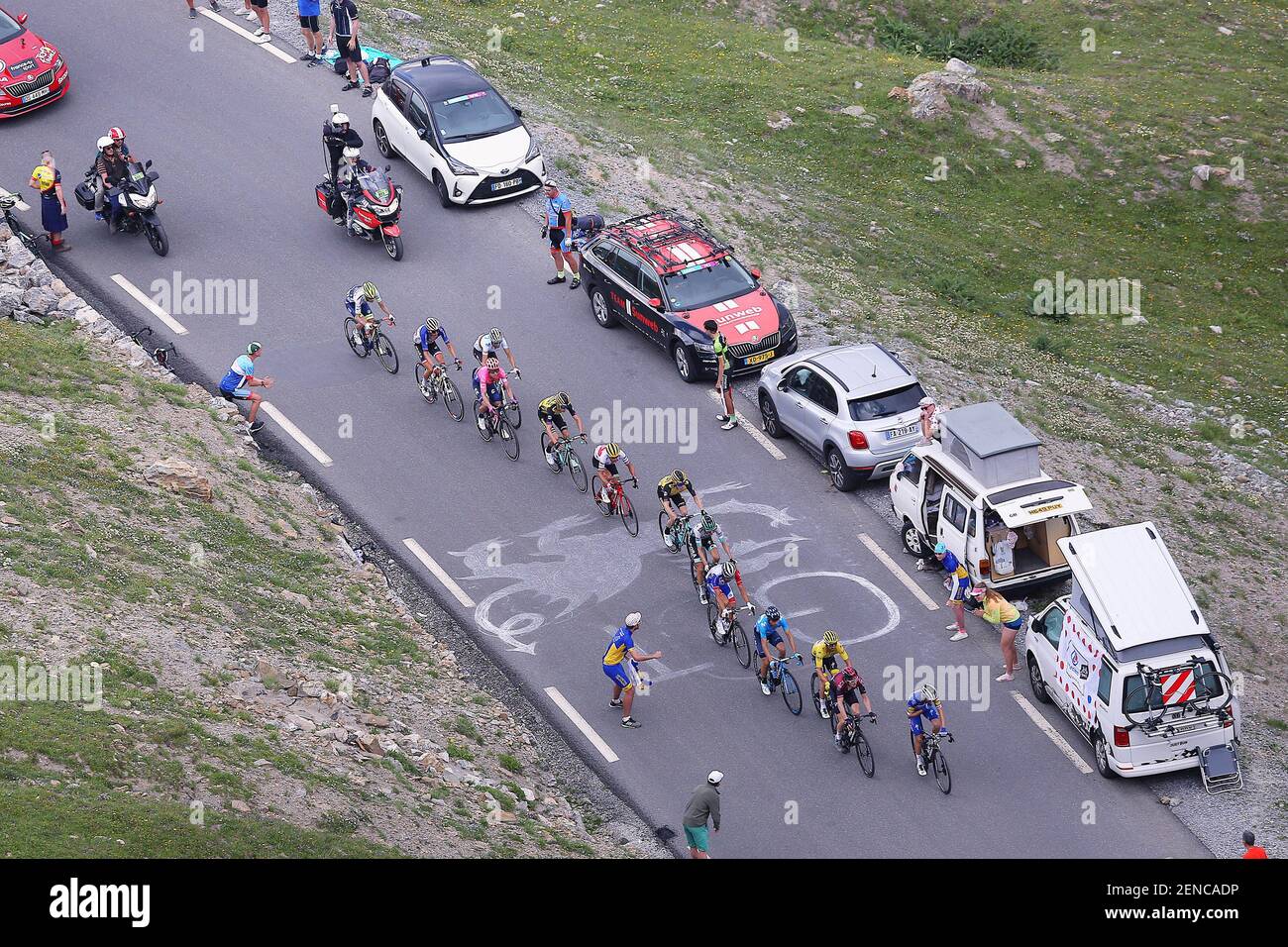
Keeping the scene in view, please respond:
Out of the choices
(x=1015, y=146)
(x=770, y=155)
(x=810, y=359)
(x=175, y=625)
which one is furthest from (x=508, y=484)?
(x=1015, y=146)

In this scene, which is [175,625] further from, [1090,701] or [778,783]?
[1090,701]

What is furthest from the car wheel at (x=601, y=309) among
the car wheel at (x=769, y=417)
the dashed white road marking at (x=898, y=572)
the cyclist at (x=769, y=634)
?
the cyclist at (x=769, y=634)

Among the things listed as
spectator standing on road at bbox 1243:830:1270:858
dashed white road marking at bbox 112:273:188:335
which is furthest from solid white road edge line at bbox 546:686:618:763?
dashed white road marking at bbox 112:273:188:335

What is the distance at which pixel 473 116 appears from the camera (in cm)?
3188

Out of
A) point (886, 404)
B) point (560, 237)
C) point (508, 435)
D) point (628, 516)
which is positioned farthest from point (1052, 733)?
point (560, 237)

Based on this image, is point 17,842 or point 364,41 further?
point 364,41

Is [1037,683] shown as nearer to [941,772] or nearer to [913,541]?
[941,772]

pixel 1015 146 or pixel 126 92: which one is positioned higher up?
pixel 126 92

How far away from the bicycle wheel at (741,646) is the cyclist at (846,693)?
205 centimetres

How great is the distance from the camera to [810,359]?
82.0 ft

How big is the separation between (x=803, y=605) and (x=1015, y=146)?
872 inches

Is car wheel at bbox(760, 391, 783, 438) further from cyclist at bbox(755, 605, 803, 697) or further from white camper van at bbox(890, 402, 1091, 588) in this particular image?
cyclist at bbox(755, 605, 803, 697)

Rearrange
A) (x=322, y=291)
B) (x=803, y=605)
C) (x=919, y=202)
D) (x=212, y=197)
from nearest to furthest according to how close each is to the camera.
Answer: (x=803, y=605)
(x=322, y=291)
(x=212, y=197)
(x=919, y=202)

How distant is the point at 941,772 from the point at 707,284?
11900mm
